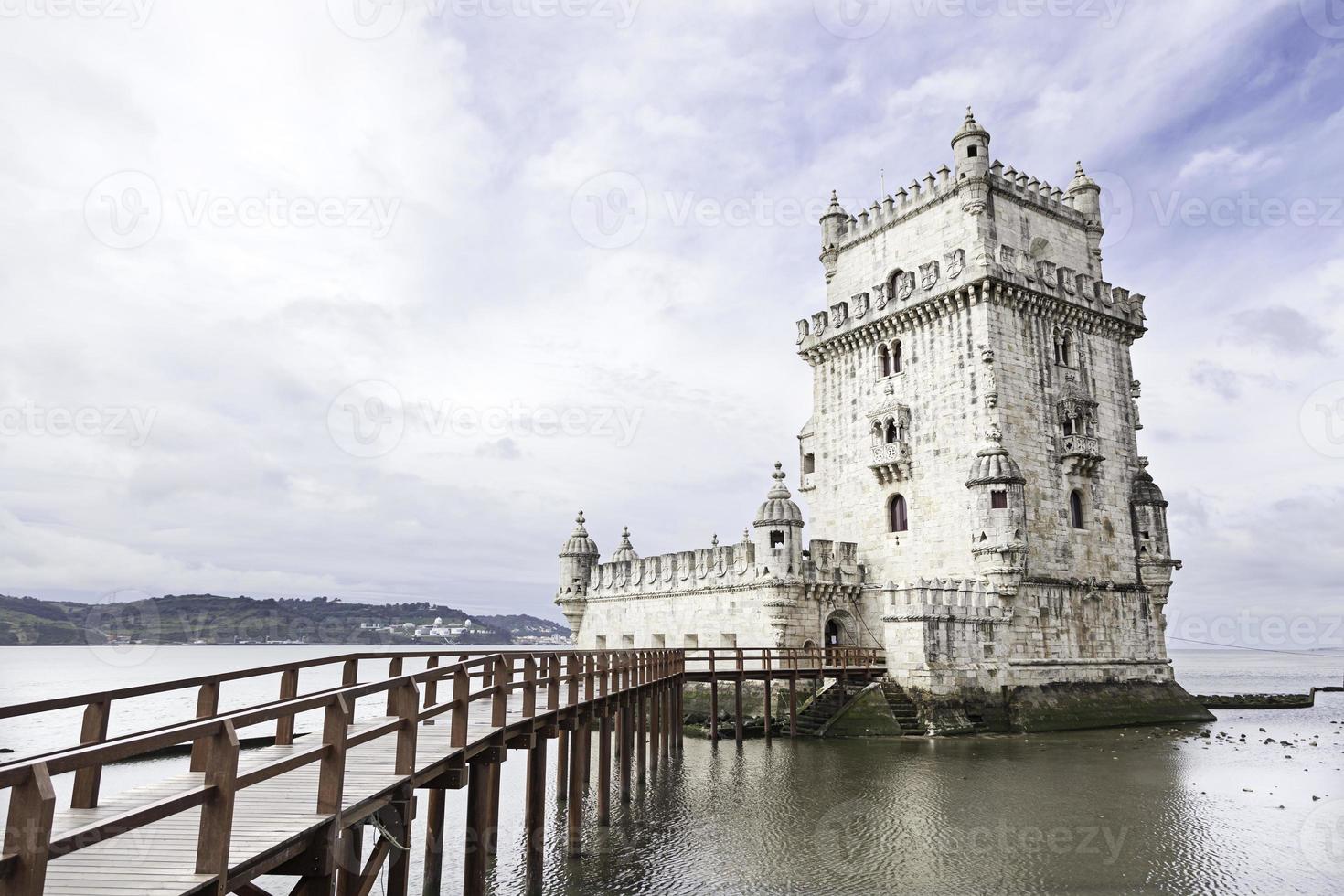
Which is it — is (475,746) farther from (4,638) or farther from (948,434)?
(4,638)

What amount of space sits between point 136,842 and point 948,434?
1148 inches

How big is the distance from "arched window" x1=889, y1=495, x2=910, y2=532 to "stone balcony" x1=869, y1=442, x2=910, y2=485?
0.75 meters

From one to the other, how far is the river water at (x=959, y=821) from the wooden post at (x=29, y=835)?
→ 9.31m

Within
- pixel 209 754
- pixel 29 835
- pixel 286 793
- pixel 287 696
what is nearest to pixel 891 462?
pixel 287 696

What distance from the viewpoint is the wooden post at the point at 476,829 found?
470 inches

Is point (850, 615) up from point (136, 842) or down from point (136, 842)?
up

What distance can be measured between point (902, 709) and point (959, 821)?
11.9 m

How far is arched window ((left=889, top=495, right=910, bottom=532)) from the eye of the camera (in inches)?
1328

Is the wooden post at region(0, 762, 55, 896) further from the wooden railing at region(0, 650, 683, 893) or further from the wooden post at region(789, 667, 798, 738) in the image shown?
the wooden post at region(789, 667, 798, 738)

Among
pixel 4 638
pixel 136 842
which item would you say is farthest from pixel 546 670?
pixel 4 638

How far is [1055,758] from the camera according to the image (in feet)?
79.2

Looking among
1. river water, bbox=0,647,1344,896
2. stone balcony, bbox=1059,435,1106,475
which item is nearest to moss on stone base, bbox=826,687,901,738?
river water, bbox=0,647,1344,896

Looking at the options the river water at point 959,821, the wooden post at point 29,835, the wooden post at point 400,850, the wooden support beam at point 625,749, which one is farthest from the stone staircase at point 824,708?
the wooden post at point 29,835

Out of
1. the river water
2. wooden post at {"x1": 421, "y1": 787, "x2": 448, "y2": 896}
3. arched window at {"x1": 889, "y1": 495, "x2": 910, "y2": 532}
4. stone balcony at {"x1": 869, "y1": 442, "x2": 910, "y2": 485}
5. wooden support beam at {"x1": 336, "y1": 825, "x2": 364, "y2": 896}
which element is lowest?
the river water
